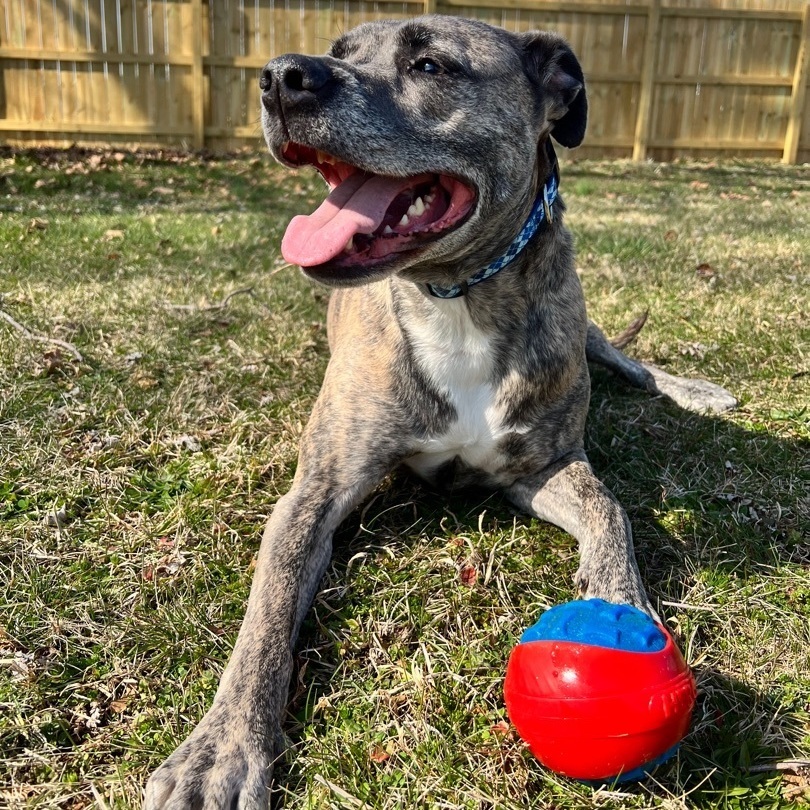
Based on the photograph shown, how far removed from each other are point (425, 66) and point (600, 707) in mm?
2066

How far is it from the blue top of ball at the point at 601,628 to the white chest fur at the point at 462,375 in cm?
98

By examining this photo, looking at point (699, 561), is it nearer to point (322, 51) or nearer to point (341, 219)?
point (341, 219)

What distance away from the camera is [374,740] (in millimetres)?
2088

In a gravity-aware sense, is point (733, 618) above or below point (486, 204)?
below

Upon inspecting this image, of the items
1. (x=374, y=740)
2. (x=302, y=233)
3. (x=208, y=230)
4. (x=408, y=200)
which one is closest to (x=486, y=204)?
(x=408, y=200)

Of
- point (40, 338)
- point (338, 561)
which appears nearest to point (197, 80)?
point (40, 338)

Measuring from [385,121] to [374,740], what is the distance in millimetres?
1800

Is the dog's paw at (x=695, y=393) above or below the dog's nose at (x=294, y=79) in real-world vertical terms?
below

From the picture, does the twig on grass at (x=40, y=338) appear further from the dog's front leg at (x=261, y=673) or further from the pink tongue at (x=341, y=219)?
the pink tongue at (x=341, y=219)

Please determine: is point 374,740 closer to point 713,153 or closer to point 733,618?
point 733,618

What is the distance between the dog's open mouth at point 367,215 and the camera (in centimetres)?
251

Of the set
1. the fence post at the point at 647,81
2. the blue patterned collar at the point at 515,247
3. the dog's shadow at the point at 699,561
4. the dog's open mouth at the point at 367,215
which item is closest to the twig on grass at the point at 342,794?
the dog's shadow at the point at 699,561

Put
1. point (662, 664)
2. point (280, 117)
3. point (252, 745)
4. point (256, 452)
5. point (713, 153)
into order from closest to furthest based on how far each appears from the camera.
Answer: point (662, 664) < point (252, 745) < point (280, 117) < point (256, 452) < point (713, 153)

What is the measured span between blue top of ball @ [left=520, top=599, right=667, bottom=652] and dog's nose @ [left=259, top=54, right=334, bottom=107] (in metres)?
1.65
